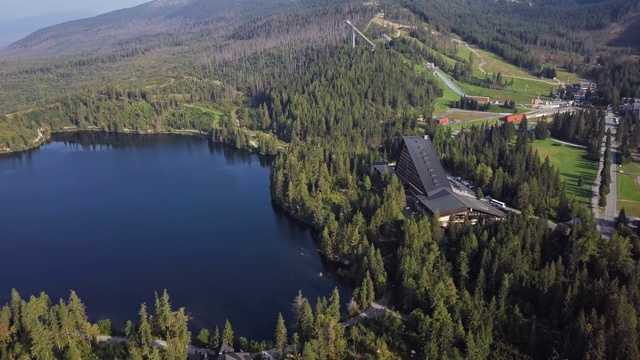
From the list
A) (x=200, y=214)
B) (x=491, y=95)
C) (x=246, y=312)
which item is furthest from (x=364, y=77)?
(x=246, y=312)

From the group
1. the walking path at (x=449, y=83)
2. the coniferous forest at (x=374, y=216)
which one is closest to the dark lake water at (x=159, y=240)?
the coniferous forest at (x=374, y=216)

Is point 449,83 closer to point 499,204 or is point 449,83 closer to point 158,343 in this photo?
point 499,204

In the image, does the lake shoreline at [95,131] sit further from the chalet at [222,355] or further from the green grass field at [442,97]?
the chalet at [222,355]

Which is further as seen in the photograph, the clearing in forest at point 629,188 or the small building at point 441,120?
the small building at point 441,120

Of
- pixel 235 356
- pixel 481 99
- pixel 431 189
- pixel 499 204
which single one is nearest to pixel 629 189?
pixel 499 204

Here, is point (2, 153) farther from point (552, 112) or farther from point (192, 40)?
point (192, 40)
